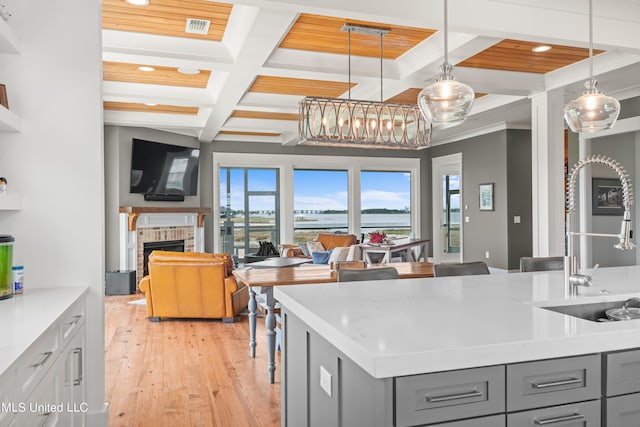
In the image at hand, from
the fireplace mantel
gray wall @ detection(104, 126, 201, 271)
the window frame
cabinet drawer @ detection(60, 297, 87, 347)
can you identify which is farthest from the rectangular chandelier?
the window frame

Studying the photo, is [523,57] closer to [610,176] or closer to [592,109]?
[592,109]

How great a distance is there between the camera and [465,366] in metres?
1.39

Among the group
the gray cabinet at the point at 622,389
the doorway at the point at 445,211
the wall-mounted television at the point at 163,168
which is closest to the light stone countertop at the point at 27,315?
the gray cabinet at the point at 622,389

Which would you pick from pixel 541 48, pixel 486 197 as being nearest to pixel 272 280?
pixel 541 48

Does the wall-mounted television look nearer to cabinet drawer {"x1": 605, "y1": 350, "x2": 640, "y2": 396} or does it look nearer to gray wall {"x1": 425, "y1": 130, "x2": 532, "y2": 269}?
gray wall {"x1": 425, "y1": 130, "x2": 532, "y2": 269}

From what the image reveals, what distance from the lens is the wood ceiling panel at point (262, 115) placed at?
7.46 m

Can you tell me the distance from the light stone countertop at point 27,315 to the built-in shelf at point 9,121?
0.85 metres

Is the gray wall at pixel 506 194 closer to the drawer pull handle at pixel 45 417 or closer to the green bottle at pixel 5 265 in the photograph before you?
the green bottle at pixel 5 265

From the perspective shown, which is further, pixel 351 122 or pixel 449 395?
pixel 351 122

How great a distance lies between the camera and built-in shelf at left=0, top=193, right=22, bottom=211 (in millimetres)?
2357

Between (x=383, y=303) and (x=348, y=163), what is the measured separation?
8.21 metres

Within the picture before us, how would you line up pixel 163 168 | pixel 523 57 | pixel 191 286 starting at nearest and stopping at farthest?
pixel 523 57 → pixel 191 286 → pixel 163 168

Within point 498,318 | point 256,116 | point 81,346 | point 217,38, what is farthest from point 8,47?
point 256,116

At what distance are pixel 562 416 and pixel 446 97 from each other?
4.71 ft
